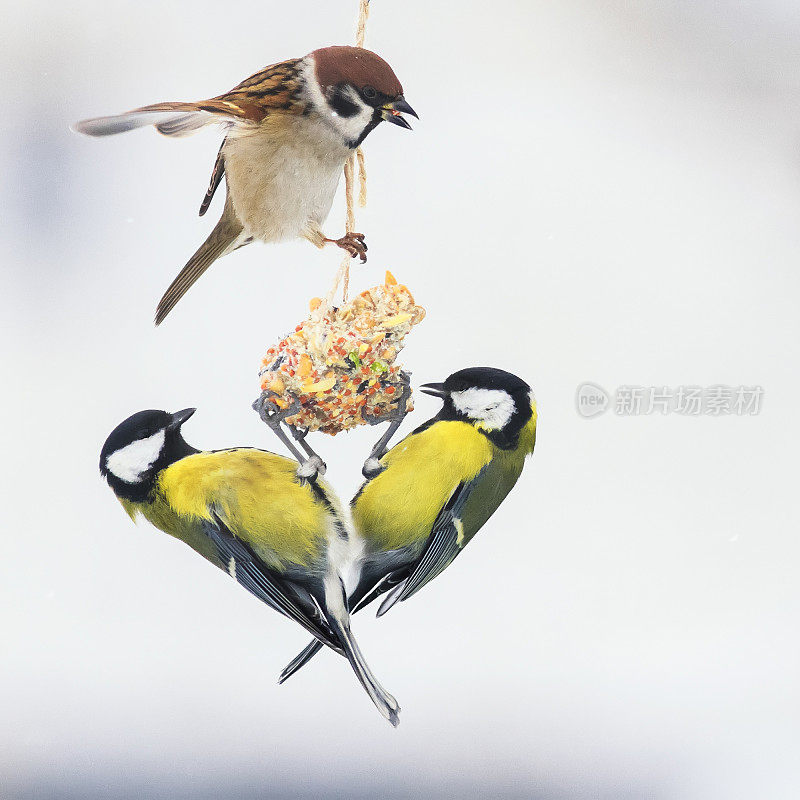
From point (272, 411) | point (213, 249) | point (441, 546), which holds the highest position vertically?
point (213, 249)

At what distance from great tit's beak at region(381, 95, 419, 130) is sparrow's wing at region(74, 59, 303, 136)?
79mm

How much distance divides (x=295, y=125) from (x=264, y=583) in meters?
0.44

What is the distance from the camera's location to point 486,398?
0.85 meters

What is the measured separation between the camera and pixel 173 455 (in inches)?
32.8

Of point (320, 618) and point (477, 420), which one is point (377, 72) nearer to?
point (477, 420)

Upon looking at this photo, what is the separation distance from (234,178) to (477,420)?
1.11ft

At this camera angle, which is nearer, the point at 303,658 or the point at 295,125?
the point at 295,125

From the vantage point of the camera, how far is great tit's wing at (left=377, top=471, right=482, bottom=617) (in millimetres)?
828

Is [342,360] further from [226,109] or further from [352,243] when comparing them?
[226,109]

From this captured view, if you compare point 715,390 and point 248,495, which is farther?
point 715,390

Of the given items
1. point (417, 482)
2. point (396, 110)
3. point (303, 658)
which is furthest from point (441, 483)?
point (396, 110)

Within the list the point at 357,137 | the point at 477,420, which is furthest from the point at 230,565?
the point at 357,137

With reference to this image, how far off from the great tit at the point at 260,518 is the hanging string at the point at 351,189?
0.61ft

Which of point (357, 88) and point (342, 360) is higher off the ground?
point (357, 88)
